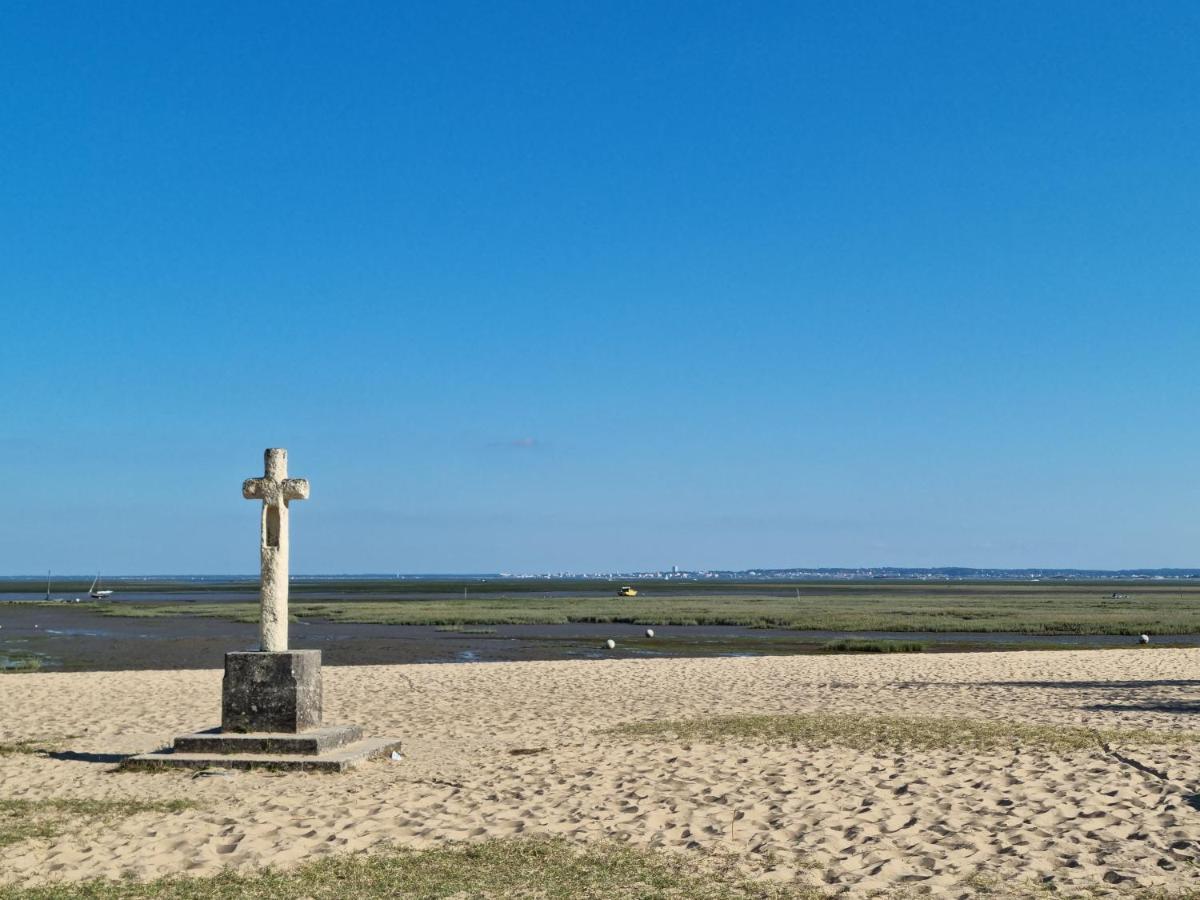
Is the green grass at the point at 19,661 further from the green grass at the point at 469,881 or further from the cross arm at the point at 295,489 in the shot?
the green grass at the point at 469,881

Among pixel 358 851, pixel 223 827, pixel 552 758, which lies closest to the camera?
pixel 358 851

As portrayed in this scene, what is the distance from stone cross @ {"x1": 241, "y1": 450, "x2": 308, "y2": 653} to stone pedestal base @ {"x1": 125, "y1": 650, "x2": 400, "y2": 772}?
28 centimetres

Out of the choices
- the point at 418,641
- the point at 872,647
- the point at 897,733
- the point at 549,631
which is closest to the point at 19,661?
the point at 418,641

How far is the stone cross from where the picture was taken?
1120 centimetres

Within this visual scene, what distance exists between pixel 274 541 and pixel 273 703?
5.22 ft

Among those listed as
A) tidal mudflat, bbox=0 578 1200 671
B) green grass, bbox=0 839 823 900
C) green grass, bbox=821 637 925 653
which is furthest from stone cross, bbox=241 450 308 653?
green grass, bbox=821 637 925 653

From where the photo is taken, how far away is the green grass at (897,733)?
36.7 feet

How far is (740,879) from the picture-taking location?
21.4 feet

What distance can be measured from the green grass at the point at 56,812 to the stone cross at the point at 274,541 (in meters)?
2.51

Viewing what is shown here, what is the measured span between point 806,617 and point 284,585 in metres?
40.4

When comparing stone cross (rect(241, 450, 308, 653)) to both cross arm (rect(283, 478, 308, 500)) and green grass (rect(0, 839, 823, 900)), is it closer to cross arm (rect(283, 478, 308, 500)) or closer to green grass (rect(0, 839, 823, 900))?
cross arm (rect(283, 478, 308, 500))

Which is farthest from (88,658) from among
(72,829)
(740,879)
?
(740,879)

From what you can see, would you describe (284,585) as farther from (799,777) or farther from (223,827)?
(799,777)

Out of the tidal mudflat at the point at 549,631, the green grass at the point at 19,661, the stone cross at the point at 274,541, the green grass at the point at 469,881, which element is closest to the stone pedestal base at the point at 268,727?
the stone cross at the point at 274,541
